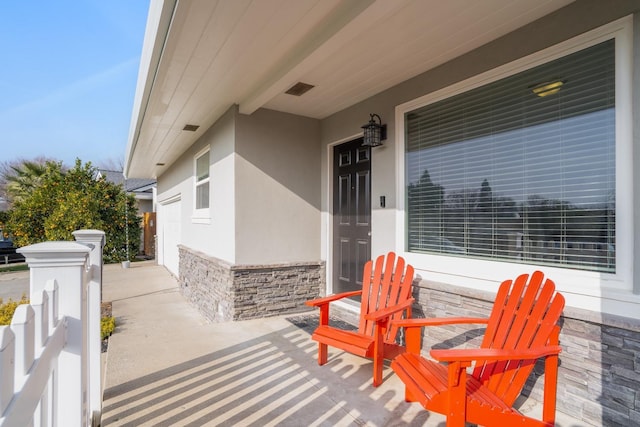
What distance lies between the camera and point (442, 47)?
303 cm

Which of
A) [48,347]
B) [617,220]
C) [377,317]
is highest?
[617,220]

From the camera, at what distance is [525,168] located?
2729 millimetres

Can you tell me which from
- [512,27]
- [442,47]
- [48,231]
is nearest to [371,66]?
[442,47]

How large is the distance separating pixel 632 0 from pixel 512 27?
72cm

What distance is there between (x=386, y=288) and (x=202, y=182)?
4230 mm

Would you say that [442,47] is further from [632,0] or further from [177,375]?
[177,375]

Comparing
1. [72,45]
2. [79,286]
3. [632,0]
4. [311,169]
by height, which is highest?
[72,45]

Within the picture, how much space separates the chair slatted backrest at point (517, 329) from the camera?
6.68 ft

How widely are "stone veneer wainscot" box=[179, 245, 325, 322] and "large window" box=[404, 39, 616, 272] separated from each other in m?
1.76

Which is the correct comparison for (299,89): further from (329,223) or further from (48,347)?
(48,347)

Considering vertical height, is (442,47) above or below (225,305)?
above

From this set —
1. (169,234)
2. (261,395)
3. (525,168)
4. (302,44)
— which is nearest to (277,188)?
(302,44)

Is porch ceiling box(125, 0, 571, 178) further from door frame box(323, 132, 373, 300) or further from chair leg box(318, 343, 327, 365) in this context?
chair leg box(318, 343, 327, 365)

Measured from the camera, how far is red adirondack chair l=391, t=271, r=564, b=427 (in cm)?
179
